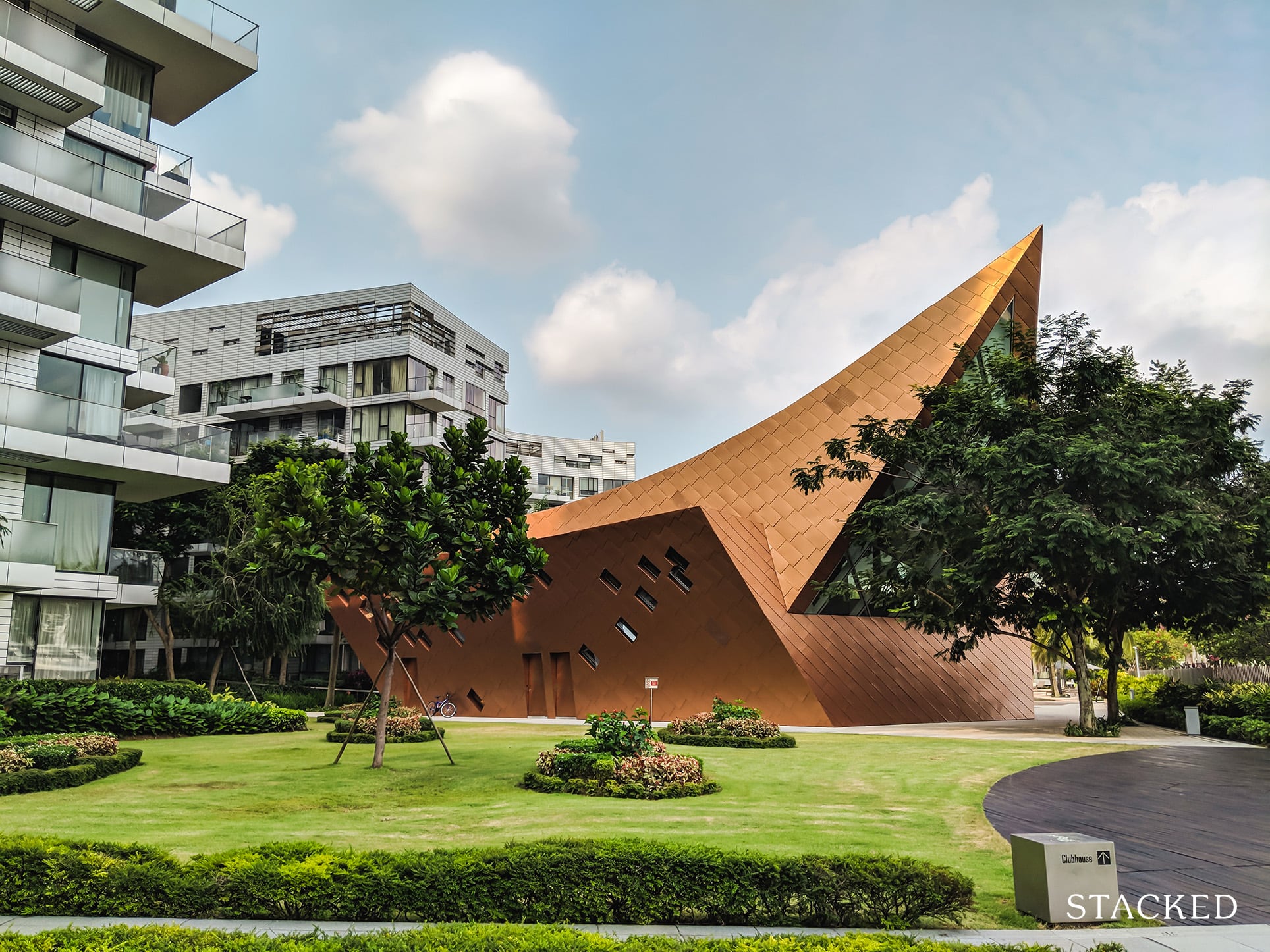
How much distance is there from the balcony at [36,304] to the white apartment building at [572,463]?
50.8m

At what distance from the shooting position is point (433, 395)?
49.2m

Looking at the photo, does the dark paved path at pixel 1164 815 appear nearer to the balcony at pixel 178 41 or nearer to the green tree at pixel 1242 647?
the balcony at pixel 178 41

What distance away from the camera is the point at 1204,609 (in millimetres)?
23875

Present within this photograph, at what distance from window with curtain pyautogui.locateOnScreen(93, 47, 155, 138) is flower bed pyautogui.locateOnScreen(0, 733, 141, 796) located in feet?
61.0

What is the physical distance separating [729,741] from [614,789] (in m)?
7.32

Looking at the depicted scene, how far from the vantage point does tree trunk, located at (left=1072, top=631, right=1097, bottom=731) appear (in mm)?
23359

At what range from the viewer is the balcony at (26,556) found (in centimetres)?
2153

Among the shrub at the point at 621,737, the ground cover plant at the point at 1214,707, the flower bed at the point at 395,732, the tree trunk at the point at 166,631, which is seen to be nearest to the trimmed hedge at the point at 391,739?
the flower bed at the point at 395,732

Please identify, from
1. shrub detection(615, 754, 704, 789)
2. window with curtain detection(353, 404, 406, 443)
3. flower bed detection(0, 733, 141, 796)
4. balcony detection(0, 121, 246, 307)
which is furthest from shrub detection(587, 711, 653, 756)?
window with curtain detection(353, 404, 406, 443)

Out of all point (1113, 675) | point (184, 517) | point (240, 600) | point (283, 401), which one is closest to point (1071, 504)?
point (1113, 675)

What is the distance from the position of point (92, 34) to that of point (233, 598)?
828 inches

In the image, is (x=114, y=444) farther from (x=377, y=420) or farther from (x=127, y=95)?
(x=377, y=420)

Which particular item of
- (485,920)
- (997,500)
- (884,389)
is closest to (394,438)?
(485,920)

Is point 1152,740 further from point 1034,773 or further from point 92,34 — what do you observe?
point 92,34
